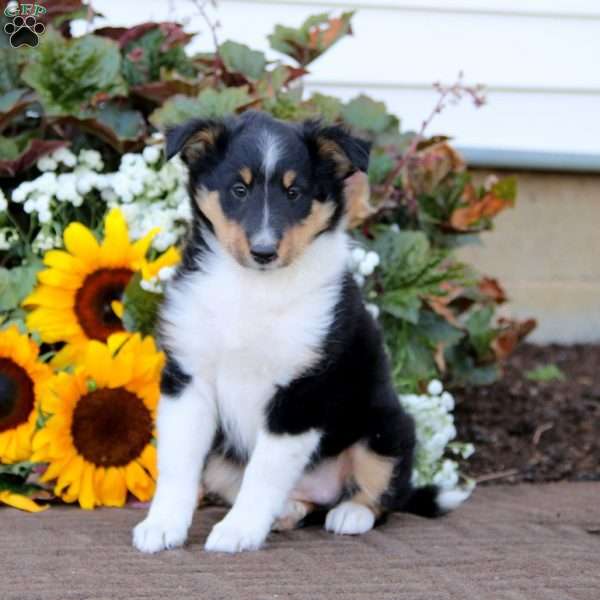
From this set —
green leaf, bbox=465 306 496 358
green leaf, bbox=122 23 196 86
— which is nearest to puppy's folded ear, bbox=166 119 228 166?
green leaf, bbox=122 23 196 86

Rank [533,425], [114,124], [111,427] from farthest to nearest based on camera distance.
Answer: [533,425]
[114,124]
[111,427]

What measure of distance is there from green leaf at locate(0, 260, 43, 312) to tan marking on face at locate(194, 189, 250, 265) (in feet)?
3.69

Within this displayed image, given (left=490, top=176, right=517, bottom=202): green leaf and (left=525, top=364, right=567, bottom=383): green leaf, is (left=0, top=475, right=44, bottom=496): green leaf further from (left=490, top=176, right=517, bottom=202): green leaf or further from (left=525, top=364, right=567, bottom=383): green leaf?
(left=525, top=364, right=567, bottom=383): green leaf

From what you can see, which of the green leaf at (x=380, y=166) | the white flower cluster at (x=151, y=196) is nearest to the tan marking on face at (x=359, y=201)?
the green leaf at (x=380, y=166)

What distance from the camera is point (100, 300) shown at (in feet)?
14.9

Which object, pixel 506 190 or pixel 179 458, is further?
pixel 506 190

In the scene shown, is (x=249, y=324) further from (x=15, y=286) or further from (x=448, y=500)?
(x=15, y=286)

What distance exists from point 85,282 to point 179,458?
1.14 m

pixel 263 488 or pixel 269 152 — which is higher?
pixel 269 152

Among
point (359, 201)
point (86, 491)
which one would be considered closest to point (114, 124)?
point (359, 201)

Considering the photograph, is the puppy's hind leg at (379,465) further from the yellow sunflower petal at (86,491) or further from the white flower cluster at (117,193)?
the white flower cluster at (117,193)

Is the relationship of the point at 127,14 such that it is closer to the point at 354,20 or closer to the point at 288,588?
the point at 354,20

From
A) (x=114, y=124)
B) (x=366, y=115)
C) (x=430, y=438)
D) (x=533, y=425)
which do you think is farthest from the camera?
(x=533, y=425)

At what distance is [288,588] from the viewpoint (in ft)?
10.1
